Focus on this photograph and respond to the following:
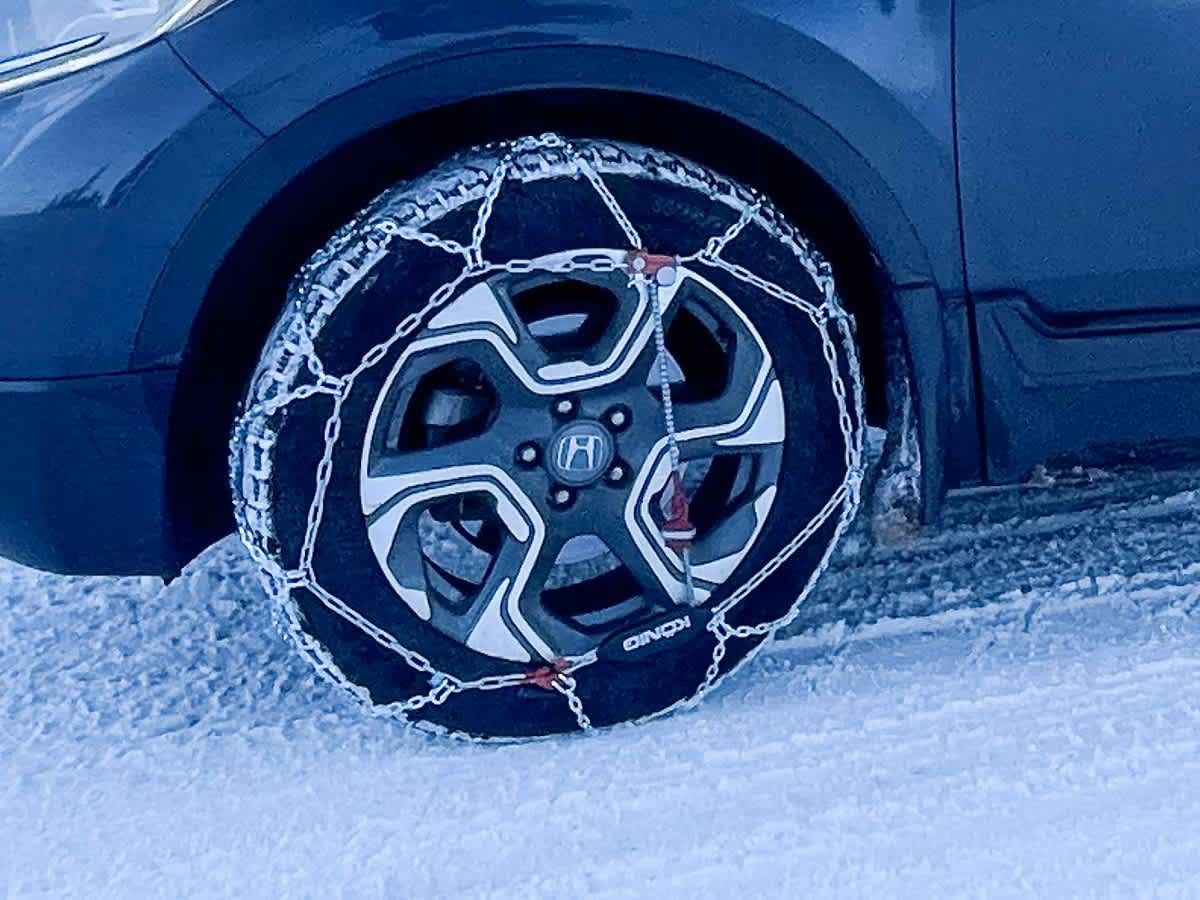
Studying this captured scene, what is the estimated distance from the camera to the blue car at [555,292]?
5.34 ft

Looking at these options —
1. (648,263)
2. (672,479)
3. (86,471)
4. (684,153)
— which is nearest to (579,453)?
(672,479)

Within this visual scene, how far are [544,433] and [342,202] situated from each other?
400mm

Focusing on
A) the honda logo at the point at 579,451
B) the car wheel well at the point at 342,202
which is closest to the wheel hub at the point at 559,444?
the honda logo at the point at 579,451

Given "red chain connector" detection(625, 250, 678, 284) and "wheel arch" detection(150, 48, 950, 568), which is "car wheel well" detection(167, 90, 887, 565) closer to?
"wheel arch" detection(150, 48, 950, 568)

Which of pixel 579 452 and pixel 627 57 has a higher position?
pixel 627 57

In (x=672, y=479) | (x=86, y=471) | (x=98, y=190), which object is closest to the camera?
(x=98, y=190)

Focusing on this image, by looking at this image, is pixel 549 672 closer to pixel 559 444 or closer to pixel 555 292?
pixel 559 444

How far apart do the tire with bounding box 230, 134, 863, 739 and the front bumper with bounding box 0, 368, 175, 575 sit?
0.12 metres

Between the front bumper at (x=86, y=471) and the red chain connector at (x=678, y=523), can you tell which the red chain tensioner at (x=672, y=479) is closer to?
the red chain connector at (x=678, y=523)

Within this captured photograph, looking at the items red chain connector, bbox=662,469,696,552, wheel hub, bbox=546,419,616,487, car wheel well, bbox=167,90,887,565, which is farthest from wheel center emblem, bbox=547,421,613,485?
car wheel well, bbox=167,90,887,565

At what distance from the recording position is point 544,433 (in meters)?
1.80

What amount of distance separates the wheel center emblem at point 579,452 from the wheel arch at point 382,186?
39cm

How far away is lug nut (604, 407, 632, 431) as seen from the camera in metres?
1.81

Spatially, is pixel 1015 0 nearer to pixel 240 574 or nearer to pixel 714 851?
pixel 714 851
